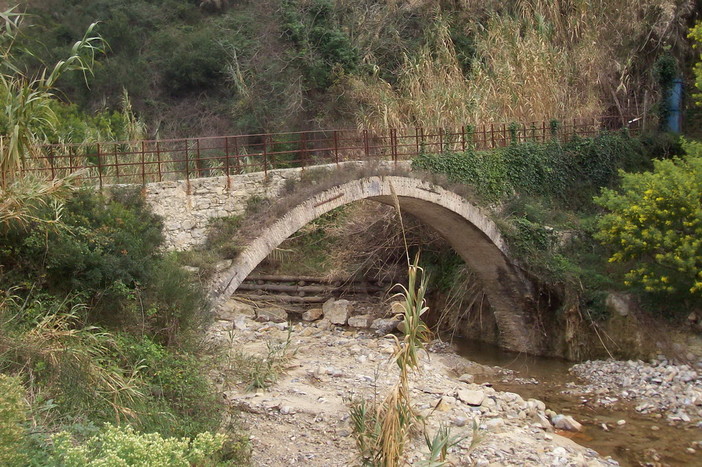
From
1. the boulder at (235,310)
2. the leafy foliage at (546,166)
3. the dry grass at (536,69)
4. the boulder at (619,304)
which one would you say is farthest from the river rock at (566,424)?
the boulder at (235,310)

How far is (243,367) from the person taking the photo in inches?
440

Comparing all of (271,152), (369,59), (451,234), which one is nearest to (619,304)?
(451,234)

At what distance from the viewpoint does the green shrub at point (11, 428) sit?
15.5 ft

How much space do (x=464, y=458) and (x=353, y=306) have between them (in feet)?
28.6

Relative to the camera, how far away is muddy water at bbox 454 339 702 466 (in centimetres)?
1005

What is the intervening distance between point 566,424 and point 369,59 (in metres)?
14.0

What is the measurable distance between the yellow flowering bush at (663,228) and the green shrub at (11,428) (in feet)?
33.3

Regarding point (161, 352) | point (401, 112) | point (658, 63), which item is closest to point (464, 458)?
point (161, 352)

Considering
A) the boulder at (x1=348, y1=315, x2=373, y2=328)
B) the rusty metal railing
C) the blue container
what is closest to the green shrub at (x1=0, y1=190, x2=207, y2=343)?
the rusty metal railing

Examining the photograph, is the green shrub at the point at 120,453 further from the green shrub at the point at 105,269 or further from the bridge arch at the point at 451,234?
the bridge arch at the point at 451,234

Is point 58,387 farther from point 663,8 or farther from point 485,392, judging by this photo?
point 663,8

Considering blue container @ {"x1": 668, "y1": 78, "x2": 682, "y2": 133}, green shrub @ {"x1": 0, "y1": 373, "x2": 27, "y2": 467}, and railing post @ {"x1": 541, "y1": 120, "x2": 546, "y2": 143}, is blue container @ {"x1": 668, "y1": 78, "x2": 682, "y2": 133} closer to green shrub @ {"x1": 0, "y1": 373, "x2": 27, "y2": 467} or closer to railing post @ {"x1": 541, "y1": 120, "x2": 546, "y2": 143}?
railing post @ {"x1": 541, "y1": 120, "x2": 546, "y2": 143}

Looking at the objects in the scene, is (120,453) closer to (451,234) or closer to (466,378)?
→ (466,378)

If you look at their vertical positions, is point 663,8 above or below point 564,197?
above
